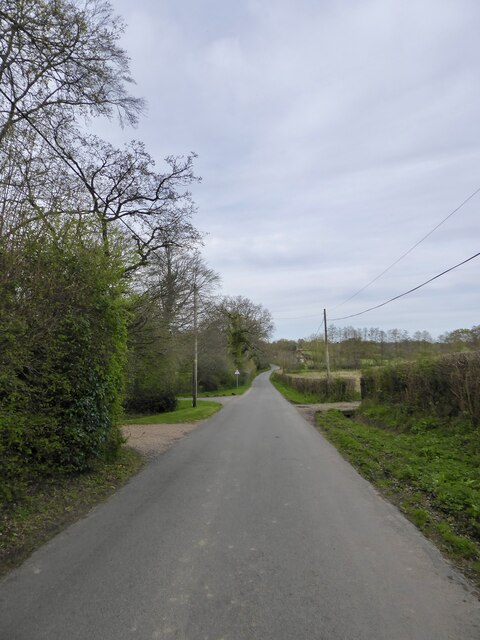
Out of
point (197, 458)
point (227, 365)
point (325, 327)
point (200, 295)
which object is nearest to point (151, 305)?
point (197, 458)

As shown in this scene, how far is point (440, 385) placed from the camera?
1288 centimetres

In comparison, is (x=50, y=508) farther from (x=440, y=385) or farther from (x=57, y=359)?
(x=440, y=385)

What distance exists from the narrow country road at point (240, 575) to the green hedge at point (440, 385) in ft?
18.0

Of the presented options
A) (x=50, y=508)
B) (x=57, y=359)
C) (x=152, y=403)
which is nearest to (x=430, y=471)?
(x=50, y=508)

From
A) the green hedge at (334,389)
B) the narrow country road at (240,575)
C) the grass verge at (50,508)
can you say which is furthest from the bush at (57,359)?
the green hedge at (334,389)

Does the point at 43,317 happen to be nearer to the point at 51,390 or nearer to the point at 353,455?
the point at 51,390

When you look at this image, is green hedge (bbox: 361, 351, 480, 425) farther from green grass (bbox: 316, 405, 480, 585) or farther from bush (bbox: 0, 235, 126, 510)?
bush (bbox: 0, 235, 126, 510)

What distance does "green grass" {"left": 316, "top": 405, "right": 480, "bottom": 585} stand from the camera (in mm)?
5262

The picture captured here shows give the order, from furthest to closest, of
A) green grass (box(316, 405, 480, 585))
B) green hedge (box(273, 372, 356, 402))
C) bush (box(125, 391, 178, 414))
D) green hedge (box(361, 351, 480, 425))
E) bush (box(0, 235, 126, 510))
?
1. green hedge (box(273, 372, 356, 402))
2. bush (box(125, 391, 178, 414))
3. green hedge (box(361, 351, 480, 425))
4. green grass (box(316, 405, 480, 585))
5. bush (box(0, 235, 126, 510))

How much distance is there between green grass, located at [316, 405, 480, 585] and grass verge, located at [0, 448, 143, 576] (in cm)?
462

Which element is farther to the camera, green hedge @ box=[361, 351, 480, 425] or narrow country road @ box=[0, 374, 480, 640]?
green hedge @ box=[361, 351, 480, 425]

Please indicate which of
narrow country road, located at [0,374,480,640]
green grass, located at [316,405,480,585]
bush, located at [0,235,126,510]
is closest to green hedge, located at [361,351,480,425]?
green grass, located at [316,405,480,585]

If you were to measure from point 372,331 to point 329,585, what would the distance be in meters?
75.1

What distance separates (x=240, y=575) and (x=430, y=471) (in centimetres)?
543
